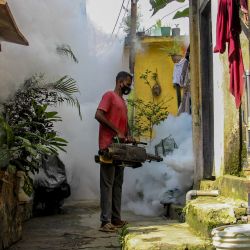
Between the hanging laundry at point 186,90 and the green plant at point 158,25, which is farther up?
the green plant at point 158,25

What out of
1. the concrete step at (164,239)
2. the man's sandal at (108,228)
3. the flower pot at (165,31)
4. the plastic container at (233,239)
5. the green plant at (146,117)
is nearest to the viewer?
the plastic container at (233,239)

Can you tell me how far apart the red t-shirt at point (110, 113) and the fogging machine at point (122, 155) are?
220mm

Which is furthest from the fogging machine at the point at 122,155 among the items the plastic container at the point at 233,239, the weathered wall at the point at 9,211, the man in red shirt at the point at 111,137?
the plastic container at the point at 233,239

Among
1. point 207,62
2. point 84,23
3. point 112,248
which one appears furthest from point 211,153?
point 84,23

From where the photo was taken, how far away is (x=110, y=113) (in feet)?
20.6

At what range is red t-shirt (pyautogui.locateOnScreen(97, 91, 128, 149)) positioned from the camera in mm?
6188

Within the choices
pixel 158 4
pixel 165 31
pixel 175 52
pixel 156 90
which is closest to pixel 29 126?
pixel 158 4

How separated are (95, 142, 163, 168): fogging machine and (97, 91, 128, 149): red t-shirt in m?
0.22

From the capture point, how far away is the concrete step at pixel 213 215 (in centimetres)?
383

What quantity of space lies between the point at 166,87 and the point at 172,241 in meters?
12.1

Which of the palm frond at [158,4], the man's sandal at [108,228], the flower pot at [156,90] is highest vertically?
the palm frond at [158,4]

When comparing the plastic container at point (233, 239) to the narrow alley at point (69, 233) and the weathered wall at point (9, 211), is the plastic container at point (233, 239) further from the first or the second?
the weathered wall at point (9, 211)

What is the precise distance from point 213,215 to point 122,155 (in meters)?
2.09

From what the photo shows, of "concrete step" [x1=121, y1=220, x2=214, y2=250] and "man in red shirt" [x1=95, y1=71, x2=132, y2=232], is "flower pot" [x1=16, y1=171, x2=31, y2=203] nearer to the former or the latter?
"man in red shirt" [x1=95, y1=71, x2=132, y2=232]
